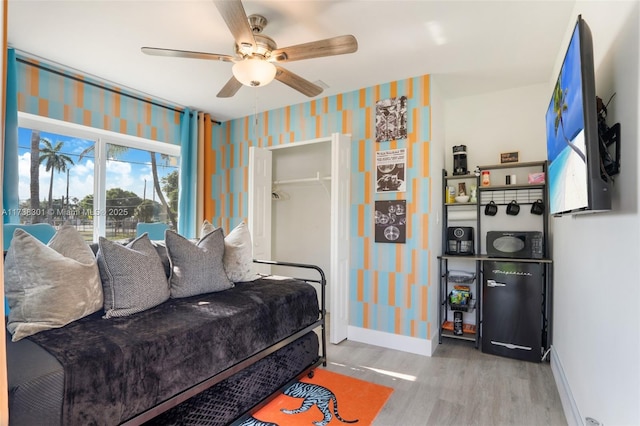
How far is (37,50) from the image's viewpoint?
8.64 ft


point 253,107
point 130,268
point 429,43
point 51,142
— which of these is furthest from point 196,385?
point 253,107

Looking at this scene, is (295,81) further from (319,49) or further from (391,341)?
(391,341)

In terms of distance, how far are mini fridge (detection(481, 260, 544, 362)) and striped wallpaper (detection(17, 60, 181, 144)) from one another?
150 inches

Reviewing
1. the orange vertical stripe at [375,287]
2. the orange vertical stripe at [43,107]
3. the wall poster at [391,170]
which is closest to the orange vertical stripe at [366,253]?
the orange vertical stripe at [375,287]

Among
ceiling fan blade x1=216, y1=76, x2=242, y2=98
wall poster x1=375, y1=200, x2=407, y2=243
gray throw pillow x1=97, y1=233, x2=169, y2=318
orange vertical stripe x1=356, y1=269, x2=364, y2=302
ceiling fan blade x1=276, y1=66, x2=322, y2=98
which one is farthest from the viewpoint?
Answer: orange vertical stripe x1=356, y1=269, x2=364, y2=302

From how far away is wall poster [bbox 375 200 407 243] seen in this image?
3.12 metres

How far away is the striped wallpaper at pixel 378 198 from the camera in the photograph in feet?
9.98

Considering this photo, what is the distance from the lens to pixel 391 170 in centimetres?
319

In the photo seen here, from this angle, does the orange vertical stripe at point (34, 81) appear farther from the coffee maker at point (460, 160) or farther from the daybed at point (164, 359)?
the coffee maker at point (460, 160)

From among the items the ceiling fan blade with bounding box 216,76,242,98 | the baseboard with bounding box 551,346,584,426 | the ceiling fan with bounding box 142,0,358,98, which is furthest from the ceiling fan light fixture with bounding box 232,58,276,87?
the baseboard with bounding box 551,346,584,426

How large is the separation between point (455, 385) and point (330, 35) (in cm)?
274

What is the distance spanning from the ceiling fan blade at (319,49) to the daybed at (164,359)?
1.42 meters

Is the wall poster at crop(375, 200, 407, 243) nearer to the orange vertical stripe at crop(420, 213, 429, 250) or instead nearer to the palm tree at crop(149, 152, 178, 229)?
the orange vertical stripe at crop(420, 213, 429, 250)

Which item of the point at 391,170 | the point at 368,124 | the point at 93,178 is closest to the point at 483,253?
the point at 391,170
